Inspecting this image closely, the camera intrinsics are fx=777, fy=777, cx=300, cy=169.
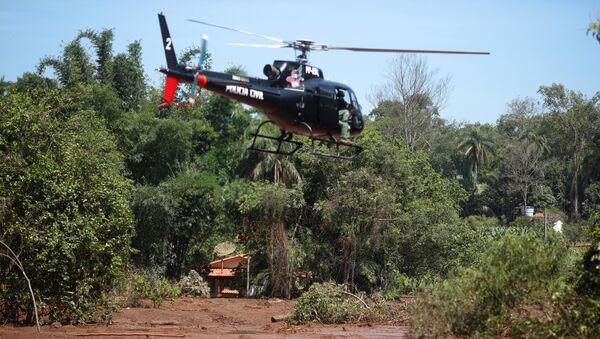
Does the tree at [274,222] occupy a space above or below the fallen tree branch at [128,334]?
above

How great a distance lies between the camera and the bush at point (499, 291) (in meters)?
15.6

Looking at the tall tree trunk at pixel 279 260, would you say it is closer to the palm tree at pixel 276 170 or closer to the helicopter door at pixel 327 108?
the palm tree at pixel 276 170

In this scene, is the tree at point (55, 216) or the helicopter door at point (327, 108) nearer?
the helicopter door at point (327, 108)

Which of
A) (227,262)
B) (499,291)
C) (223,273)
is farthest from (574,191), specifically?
(499,291)

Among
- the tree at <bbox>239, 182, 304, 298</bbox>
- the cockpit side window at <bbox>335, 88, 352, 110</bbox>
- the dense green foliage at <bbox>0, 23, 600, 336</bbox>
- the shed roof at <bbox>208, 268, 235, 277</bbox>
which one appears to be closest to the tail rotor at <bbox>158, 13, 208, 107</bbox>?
the cockpit side window at <bbox>335, 88, 352, 110</bbox>

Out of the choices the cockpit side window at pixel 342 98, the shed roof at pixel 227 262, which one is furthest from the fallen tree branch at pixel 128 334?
the shed roof at pixel 227 262

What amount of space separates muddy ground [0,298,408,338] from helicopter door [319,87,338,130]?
7831mm

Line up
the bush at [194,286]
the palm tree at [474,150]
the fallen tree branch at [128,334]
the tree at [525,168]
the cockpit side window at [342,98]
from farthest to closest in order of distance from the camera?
the palm tree at [474,150]
the tree at [525,168]
the bush at [194,286]
the fallen tree branch at [128,334]
the cockpit side window at [342,98]

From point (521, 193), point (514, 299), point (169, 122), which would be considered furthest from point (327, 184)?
point (521, 193)

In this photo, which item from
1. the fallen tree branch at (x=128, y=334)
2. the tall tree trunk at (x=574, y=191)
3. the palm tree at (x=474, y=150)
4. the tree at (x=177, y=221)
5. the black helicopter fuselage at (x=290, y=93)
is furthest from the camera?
the palm tree at (x=474, y=150)

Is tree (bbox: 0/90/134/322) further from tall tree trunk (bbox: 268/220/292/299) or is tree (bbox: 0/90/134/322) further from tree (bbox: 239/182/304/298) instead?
tall tree trunk (bbox: 268/220/292/299)

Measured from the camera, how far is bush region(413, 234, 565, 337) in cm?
1556

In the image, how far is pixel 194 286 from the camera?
124ft

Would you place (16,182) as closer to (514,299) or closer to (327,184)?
(514,299)
